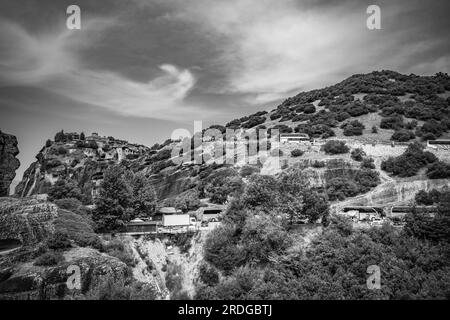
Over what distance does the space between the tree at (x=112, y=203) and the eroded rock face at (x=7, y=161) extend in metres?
8.91

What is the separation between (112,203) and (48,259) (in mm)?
15471

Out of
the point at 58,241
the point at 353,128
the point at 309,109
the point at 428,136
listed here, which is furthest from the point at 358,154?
the point at 58,241

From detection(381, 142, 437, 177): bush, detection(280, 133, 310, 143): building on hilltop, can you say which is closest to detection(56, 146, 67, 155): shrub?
detection(280, 133, 310, 143): building on hilltop

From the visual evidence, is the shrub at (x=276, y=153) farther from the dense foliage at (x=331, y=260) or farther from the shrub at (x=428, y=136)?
the dense foliage at (x=331, y=260)

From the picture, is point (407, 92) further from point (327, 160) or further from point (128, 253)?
point (128, 253)

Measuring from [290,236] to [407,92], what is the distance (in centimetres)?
8228

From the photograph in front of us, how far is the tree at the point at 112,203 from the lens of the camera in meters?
35.4

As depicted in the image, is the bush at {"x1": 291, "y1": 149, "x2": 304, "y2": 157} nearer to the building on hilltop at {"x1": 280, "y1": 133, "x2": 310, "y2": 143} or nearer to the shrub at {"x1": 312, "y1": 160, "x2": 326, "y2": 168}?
the shrub at {"x1": 312, "y1": 160, "x2": 326, "y2": 168}

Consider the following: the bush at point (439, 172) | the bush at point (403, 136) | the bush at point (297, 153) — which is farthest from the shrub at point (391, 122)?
the bush at point (439, 172)

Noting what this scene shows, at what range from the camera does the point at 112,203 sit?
37.4 metres

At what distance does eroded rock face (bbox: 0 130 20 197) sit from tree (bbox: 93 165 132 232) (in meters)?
8.91

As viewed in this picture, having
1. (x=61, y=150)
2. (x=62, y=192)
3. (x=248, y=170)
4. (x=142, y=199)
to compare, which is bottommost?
(x=142, y=199)

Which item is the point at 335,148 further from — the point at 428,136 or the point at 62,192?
the point at 62,192
